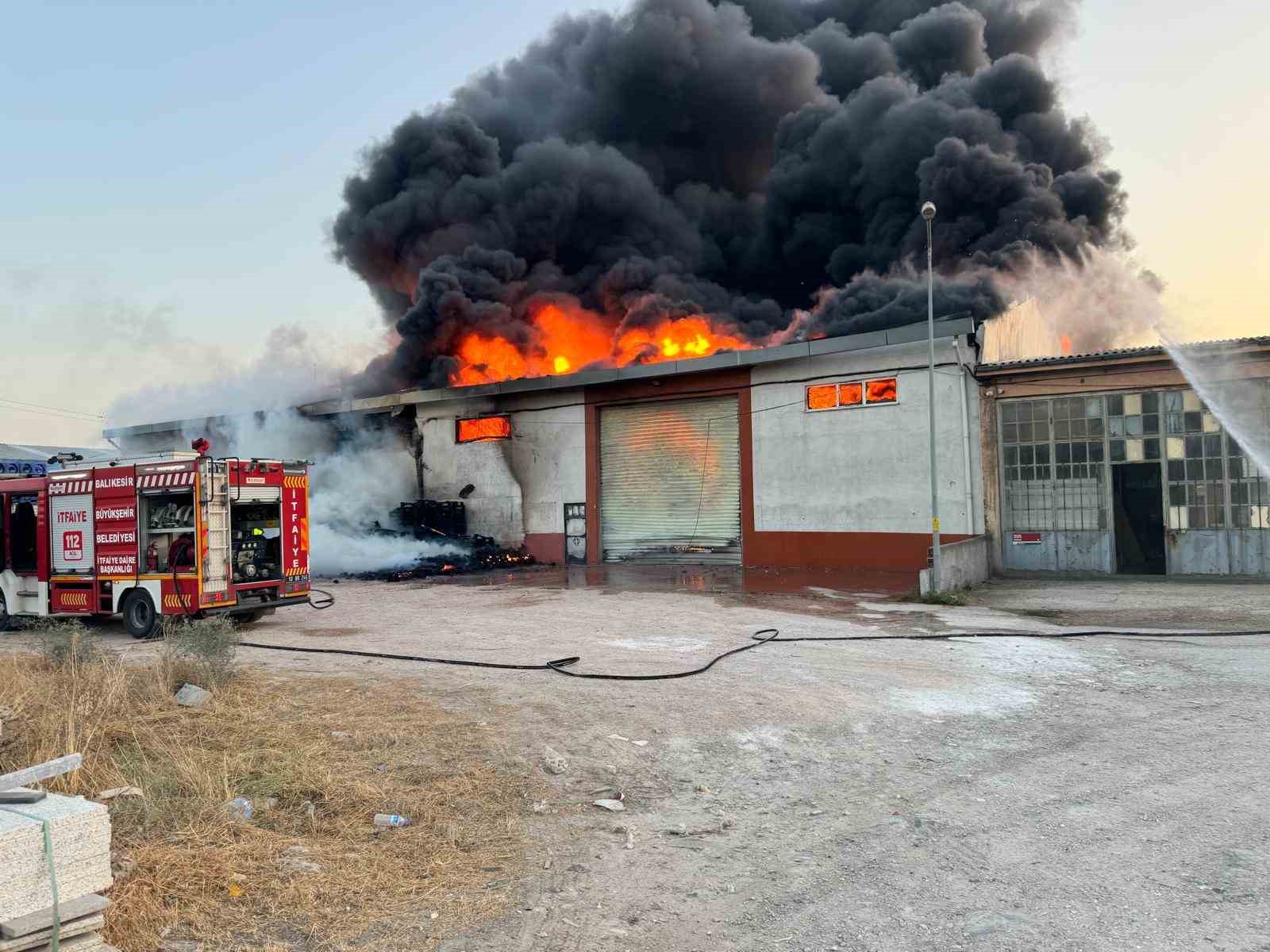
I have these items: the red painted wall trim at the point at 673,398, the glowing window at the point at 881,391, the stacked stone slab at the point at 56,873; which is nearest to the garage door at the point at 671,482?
the red painted wall trim at the point at 673,398

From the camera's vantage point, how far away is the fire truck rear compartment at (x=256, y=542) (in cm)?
1149

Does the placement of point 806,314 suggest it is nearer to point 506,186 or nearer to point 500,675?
point 506,186

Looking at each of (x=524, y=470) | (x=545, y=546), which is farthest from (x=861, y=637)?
(x=524, y=470)

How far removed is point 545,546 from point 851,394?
9376 mm

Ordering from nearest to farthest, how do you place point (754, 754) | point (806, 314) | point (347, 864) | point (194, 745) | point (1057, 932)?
point (1057, 932)
point (347, 864)
point (194, 745)
point (754, 754)
point (806, 314)

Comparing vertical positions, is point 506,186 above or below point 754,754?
above

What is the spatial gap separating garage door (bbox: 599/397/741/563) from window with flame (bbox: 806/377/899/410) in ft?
7.64

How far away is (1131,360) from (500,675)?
14.9m

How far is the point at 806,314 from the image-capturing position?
34.5 meters

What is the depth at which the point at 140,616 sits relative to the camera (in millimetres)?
11344

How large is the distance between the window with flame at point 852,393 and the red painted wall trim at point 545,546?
794cm

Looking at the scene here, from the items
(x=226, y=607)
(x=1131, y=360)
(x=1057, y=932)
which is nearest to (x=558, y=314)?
(x=1131, y=360)

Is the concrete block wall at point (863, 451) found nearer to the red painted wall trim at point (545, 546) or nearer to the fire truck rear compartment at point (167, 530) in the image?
the red painted wall trim at point (545, 546)

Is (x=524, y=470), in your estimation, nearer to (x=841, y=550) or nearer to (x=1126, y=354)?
(x=841, y=550)
